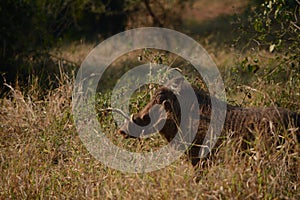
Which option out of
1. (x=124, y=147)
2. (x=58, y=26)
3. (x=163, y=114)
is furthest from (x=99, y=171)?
(x=58, y=26)

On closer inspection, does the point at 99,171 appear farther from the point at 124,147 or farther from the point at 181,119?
the point at 181,119

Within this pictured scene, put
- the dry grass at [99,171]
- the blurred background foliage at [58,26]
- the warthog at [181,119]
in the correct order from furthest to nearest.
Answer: the blurred background foliage at [58,26] → the warthog at [181,119] → the dry grass at [99,171]

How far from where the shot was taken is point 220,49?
38.4 feet

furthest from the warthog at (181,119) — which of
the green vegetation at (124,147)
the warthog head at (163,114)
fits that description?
the green vegetation at (124,147)

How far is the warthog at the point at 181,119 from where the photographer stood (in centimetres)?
463

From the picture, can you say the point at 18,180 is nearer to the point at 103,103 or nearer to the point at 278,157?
the point at 103,103

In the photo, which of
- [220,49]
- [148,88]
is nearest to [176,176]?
[148,88]

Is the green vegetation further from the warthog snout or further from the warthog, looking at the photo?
the warthog snout

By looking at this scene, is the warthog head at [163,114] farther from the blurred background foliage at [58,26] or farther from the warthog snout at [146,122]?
the blurred background foliage at [58,26]

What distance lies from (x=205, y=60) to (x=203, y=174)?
5556mm

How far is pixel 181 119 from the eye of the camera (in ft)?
15.5

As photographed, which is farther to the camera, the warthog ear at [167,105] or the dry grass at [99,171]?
the warthog ear at [167,105]

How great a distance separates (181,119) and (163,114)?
6.9 inches

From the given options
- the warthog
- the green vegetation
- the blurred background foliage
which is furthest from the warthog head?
the blurred background foliage
